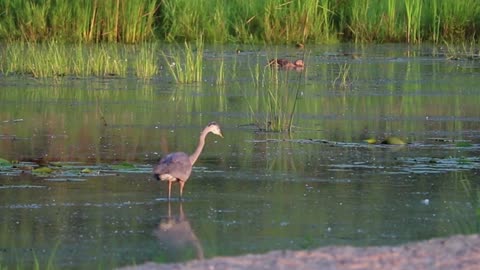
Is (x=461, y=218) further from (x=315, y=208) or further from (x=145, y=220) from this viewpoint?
(x=145, y=220)

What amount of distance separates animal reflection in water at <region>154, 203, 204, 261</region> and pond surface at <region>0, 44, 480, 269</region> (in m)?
0.01

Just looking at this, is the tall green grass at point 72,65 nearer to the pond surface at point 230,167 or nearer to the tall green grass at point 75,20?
the pond surface at point 230,167

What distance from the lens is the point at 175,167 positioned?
8359mm

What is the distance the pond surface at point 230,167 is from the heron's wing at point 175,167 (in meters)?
0.21

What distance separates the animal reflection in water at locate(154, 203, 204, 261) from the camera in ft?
22.3

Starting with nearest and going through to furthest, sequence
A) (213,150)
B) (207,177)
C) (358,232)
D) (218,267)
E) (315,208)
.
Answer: (218,267) → (358,232) → (315,208) → (207,177) → (213,150)

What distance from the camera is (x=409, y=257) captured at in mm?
6051

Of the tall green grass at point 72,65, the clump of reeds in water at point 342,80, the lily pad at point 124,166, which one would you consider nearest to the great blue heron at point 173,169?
the lily pad at point 124,166

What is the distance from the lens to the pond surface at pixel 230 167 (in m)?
7.34

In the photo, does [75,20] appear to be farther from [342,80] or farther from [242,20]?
[342,80]

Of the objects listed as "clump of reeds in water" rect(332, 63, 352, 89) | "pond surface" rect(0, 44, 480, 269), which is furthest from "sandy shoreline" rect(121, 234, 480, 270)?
"clump of reeds in water" rect(332, 63, 352, 89)

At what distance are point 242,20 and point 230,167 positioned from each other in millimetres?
12072

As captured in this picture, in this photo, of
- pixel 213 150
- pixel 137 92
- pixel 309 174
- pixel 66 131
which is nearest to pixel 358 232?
pixel 309 174

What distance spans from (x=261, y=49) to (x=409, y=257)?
1486 cm
